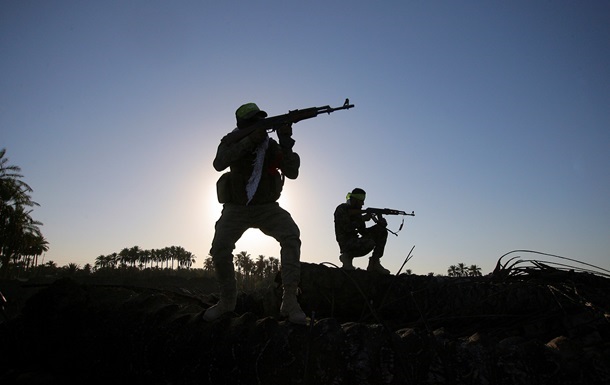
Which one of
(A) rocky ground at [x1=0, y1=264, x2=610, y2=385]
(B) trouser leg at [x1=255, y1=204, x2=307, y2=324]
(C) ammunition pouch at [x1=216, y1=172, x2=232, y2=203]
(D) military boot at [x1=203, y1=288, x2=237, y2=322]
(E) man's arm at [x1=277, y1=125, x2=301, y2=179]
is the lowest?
(A) rocky ground at [x1=0, y1=264, x2=610, y2=385]

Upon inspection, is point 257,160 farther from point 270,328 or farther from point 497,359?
point 497,359

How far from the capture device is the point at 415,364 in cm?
224

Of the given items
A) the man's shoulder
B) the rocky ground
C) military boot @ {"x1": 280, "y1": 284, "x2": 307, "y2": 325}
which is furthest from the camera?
the man's shoulder

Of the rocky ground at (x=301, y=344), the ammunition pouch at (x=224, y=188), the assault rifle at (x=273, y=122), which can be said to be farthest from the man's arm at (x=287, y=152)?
the rocky ground at (x=301, y=344)

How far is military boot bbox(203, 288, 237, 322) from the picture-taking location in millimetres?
2990

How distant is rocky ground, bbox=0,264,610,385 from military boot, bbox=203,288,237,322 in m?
0.12

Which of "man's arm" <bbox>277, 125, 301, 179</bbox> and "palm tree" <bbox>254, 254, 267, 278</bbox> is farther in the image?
"palm tree" <bbox>254, 254, 267, 278</bbox>

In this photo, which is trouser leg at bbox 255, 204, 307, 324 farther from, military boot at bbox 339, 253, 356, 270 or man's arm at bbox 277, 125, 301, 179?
military boot at bbox 339, 253, 356, 270

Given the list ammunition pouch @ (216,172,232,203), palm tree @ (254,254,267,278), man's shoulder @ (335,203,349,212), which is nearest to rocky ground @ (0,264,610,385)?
ammunition pouch @ (216,172,232,203)

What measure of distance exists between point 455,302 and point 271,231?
215 cm

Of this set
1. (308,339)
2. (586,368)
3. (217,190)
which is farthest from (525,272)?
(217,190)

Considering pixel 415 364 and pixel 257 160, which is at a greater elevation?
pixel 257 160

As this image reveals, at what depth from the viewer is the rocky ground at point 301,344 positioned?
217cm

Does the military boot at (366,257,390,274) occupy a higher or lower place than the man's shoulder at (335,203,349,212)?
lower
